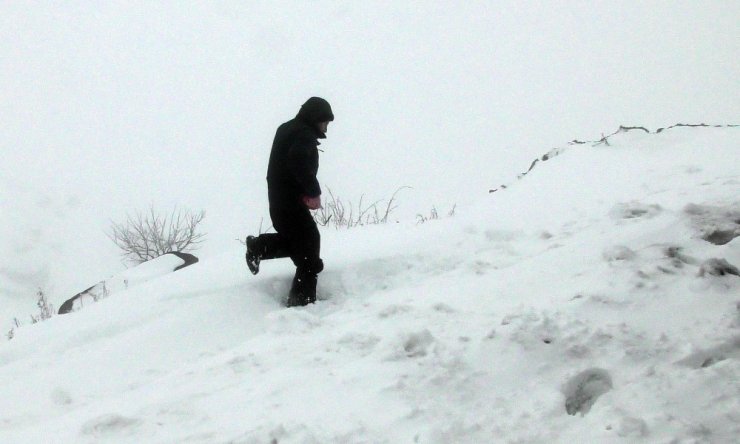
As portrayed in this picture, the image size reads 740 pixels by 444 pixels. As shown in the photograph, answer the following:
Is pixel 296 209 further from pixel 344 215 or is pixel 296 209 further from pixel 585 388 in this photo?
pixel 344 215

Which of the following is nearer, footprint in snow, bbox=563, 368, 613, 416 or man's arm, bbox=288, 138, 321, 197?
footprint in snow, bbox=563, 368, 613, 416

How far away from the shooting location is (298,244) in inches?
159

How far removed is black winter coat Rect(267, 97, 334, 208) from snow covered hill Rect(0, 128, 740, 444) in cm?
78

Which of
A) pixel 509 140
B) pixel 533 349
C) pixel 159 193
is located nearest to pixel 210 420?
pixel 533 349

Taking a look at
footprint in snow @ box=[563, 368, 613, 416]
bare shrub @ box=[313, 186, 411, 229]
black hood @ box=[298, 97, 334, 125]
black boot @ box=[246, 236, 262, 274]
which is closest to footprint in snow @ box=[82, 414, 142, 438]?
black boot @ box=[246, 236, 262, 274]

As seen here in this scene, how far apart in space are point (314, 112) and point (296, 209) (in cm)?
70

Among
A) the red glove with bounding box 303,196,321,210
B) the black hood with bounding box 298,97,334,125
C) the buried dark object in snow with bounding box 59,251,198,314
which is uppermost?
the black hood with bounding box 298,97,334,125

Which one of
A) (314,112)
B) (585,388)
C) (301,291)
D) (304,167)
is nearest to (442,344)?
(585,388)

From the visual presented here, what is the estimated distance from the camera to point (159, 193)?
212 feet

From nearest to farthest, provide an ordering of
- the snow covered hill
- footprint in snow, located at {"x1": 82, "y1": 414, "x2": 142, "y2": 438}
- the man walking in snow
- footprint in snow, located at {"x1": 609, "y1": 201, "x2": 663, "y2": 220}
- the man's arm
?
1. the snow covered hill
2. footprint in snow, located at {"x1": 82, "y1": 414, "x2": 142, "y2": 438}
3. the man's arm
4. the man walking in snow
5. footprint in snow, located at {"x1": 609, "y1": 201, "x2": 663, "y2": 220}

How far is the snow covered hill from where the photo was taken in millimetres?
2254

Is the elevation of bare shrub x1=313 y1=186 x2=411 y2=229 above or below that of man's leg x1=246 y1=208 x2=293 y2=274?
below

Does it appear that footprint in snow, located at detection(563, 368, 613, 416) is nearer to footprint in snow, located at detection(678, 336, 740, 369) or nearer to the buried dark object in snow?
footprint in snow, located at detection(678, 336, 740, 369)

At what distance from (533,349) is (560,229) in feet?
6.81
